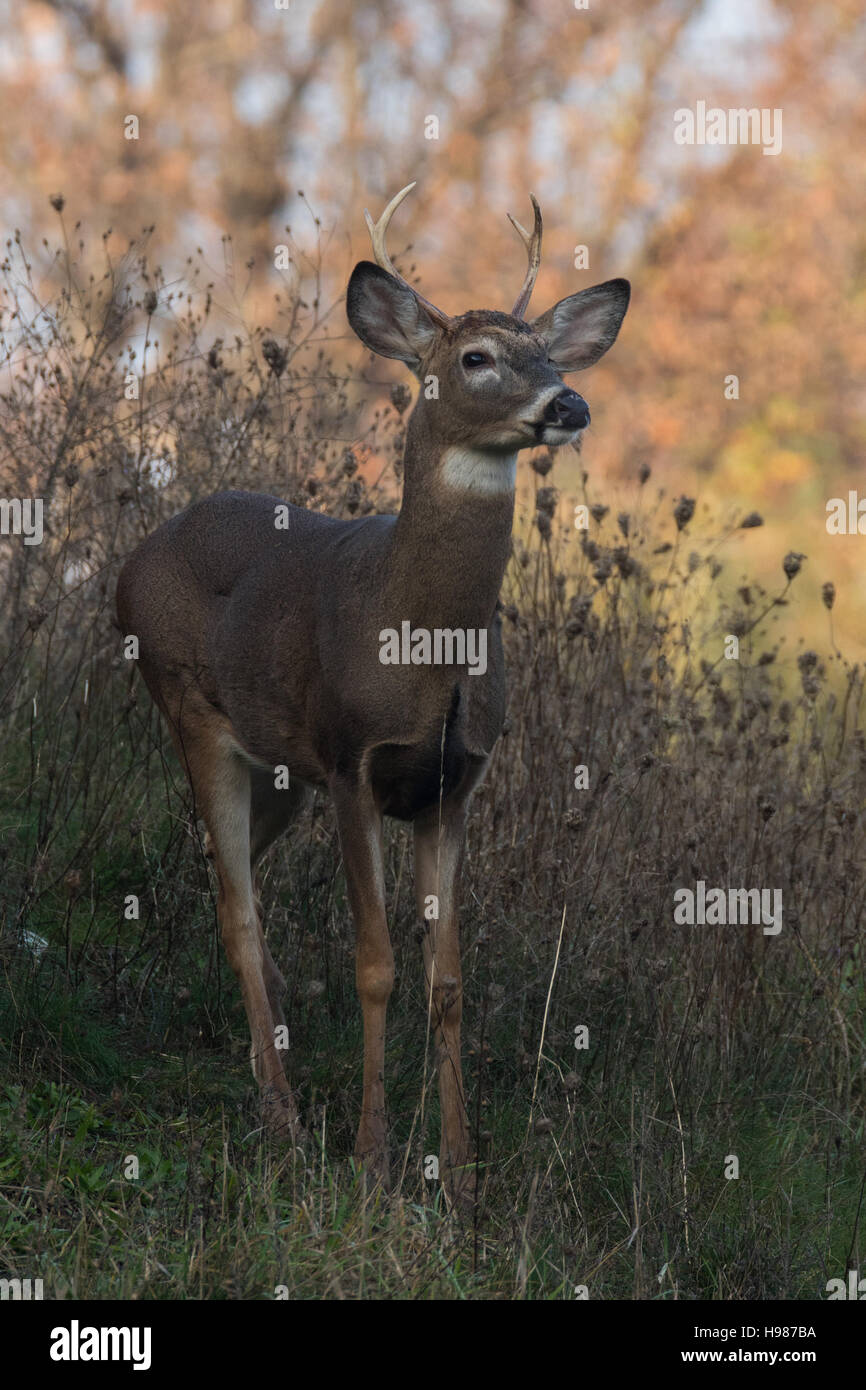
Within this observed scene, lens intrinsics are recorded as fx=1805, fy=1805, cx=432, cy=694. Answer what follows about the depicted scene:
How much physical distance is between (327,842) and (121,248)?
1616cm

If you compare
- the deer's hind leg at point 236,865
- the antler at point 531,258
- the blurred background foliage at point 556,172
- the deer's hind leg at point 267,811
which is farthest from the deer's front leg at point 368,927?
the blurred background foliage at point 556,172

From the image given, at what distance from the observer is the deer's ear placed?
5.57 meters

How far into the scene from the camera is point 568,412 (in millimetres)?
4793

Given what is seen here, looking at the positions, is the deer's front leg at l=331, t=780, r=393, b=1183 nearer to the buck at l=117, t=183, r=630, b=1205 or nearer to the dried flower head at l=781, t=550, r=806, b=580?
the buck at l=117, t=183, r=630, b=1205

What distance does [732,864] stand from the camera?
6.32 meters

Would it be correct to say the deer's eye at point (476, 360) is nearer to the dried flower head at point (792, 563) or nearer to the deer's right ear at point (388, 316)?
the deer's right ear at point (388, 316)

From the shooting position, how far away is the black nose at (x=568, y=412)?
4781mm

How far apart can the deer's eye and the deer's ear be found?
613 millimetres

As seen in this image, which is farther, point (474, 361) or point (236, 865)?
point (236, 865)

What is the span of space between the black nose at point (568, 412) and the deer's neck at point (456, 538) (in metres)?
0.28

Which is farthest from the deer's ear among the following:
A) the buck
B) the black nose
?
the black nose

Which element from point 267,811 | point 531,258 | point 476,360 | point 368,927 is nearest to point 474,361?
point 476,360

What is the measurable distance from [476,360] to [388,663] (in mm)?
873

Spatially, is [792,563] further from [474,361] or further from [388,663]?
[388,663]
